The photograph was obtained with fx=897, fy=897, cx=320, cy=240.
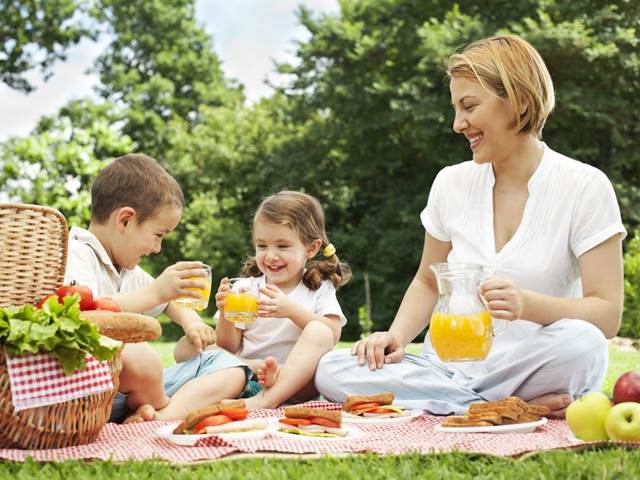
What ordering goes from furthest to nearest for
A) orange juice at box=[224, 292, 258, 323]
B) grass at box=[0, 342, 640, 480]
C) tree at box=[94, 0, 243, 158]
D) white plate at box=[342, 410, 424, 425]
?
tree at box=[94, 0, 243, 158], orange juice at box=[224, 292, 258, 323], white plate at box=[342, 410, 424, 425], grass at box=[0, 342, 640, 480]

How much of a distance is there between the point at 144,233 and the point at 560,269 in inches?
76.5

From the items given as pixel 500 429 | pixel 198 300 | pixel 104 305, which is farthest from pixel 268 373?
pixel 500 429

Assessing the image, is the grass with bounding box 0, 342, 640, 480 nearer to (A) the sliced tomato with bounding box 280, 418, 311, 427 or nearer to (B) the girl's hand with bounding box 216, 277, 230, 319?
(A) the sliced tomato with bounding box 280, 418, 311, 427

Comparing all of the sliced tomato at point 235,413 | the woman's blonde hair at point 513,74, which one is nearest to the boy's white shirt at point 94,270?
the sliced tomato at point 235,413

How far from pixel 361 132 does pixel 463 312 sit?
1788 cm

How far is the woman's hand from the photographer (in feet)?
13.5

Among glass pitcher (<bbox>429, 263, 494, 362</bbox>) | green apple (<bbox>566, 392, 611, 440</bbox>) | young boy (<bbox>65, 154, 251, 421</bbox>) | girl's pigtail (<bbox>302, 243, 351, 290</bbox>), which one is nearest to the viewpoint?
green apple (<bbox>566, 392, 611, 440</bbox>)

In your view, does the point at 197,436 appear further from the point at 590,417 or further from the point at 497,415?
the point at 590,417

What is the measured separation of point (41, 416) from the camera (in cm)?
317

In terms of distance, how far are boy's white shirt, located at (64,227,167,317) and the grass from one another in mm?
1168

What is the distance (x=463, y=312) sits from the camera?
3.31 meters

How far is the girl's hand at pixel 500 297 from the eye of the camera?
330 centimetres

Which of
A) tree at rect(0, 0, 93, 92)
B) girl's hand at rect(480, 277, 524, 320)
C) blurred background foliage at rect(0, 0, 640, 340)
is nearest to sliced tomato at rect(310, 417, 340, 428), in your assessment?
girl's hand at rect(480, 277, 524, 320)

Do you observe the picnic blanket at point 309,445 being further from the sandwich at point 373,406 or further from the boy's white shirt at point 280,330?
the boy's white shirt at point 280,330
